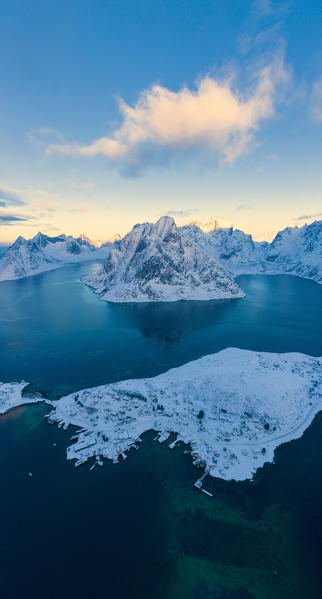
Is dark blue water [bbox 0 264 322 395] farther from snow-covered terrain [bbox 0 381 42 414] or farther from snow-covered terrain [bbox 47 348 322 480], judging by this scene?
snow-covered terrain [bbox 47 348 322 480]

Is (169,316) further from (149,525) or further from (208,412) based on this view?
(149,525)

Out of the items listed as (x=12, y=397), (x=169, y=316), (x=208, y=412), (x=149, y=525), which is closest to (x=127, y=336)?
(x=169, y=316)

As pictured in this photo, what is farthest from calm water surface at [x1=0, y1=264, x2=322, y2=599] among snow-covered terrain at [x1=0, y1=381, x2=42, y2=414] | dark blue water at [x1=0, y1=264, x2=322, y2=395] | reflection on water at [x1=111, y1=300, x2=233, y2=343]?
reflection on water at [x1=111, y1=300, x2=233, y2=343]

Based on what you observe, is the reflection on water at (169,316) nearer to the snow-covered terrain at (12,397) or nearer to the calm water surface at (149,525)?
the snow-covered terrain at (12,397)

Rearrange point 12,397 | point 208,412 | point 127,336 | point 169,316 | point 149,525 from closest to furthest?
point 149,525
point 208,412
point 12,397
point 127,336
point 169,316

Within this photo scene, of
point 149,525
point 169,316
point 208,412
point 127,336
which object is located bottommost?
point 149,525

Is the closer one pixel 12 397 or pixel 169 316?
pixel 12 397
